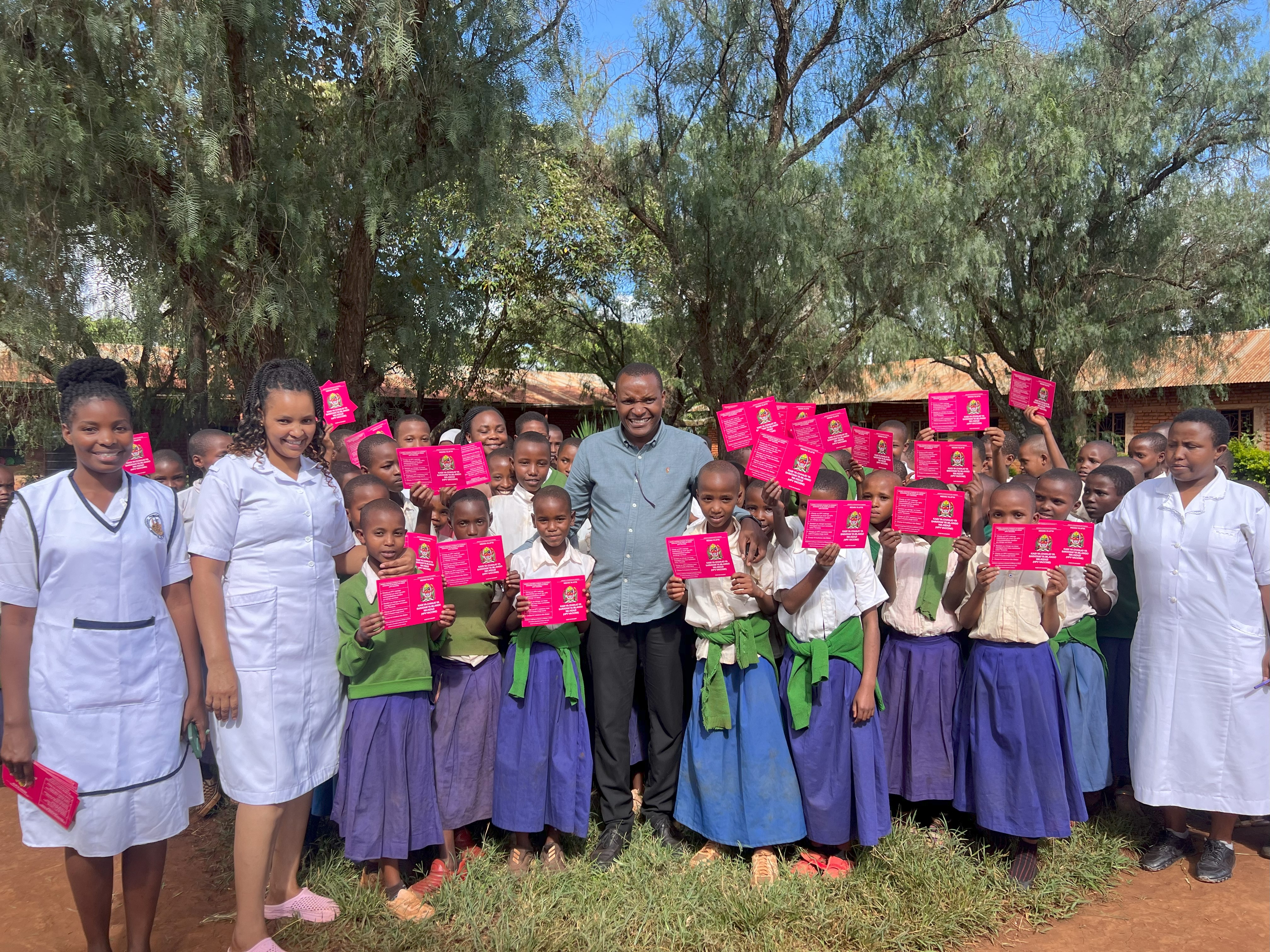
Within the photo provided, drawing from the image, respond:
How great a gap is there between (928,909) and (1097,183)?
12062 mm

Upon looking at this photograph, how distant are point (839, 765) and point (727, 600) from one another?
2.62ft

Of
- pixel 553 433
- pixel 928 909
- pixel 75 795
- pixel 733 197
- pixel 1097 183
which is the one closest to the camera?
pixel 75 795

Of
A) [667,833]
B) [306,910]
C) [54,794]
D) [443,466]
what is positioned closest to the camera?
[54,794]

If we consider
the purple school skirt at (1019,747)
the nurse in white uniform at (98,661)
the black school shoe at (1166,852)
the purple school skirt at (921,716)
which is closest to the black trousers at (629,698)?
the purple school skirt at (921,716)

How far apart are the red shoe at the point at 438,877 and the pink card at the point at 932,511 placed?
2.31m

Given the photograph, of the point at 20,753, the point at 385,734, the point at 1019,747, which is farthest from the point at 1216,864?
the point at 20,753

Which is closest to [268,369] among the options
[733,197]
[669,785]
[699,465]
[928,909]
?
[699,465]

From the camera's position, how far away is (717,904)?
323cm

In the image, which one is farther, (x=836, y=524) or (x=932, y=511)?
(x=932, y=511)

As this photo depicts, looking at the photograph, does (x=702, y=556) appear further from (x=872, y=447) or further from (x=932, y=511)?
(x=872, y=447)

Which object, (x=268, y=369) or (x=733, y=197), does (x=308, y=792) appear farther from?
(x=733, y=197)

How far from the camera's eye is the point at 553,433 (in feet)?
20.9

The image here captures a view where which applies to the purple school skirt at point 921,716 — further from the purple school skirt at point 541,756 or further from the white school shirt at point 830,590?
the purple school skirt at point 541,756

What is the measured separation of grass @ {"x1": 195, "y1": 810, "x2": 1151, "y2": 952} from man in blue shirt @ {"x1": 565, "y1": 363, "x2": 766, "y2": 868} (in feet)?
0.68
